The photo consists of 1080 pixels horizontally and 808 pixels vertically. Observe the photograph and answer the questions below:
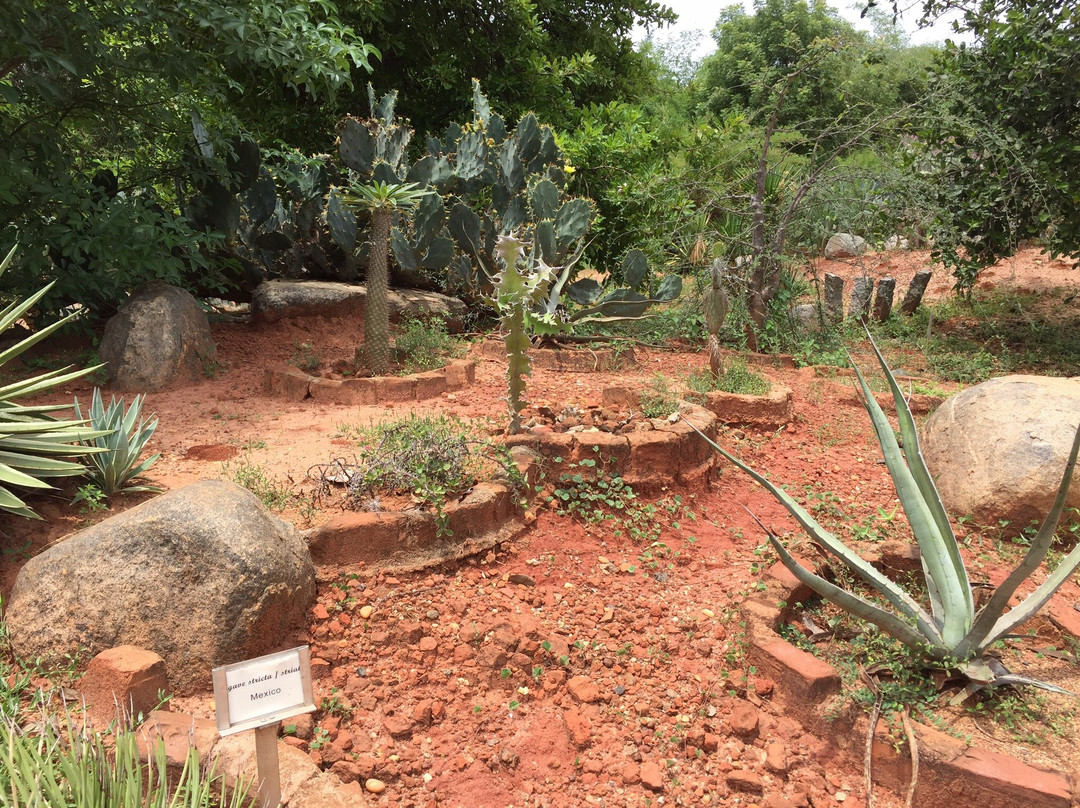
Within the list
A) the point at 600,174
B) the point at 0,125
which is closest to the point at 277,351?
the point at 0,125

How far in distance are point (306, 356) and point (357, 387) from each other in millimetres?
851

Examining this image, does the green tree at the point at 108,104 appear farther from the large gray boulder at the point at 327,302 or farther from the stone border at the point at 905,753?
the stone border at the point at 905,753

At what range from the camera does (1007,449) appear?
12.2ft

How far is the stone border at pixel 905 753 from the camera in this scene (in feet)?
6.86

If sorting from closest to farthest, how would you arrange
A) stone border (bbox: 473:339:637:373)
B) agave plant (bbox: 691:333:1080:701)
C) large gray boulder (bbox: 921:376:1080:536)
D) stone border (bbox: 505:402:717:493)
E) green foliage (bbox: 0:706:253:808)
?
green foliage (bbox: 0:706:253:808) < agave plant (bbox: 691:333:1080:701) < large gray boulder (bbox: 921:376:1080:536) < stone border (bbox: 505:402:717:493) < stone border (bbox: 473:339:637:373)

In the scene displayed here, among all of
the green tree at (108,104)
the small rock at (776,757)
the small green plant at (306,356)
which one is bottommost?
the small rock at (776,757)

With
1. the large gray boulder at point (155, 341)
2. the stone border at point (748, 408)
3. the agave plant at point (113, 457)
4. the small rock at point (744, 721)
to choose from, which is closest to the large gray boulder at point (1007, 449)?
the stone border at point (748, 408)

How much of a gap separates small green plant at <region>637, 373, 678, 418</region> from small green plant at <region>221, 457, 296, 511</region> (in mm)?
2017

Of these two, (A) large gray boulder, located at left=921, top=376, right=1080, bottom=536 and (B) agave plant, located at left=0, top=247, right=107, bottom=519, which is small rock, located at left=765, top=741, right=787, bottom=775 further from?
(B) agave plant, located at left=0, top=247, right=107, bottom=519

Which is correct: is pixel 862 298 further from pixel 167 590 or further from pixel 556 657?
pixel 167 590

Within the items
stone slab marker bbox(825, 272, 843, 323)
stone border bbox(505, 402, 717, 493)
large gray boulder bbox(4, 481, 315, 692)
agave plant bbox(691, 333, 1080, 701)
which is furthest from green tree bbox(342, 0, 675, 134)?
agave plant bbox(691, 333, 1080, 701)

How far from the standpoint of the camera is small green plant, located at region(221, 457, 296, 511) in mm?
3102

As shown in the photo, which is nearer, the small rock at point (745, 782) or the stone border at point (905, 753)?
the stone border at point (905, 753)

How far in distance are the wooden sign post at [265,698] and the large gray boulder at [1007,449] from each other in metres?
3.26
